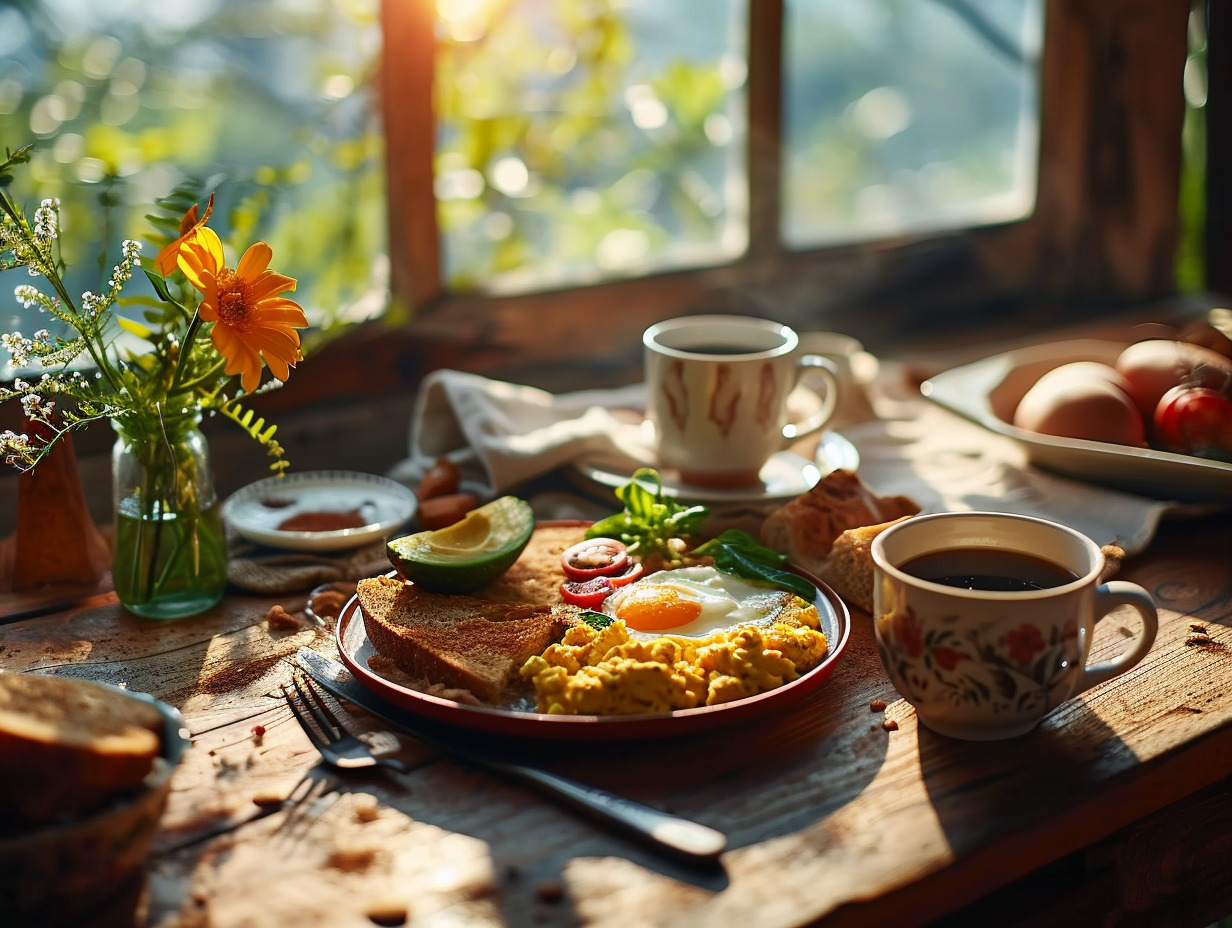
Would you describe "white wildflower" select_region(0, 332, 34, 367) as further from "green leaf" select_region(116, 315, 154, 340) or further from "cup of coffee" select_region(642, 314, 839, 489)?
"cup of coffee" select_region(642, 314, 839, 489)

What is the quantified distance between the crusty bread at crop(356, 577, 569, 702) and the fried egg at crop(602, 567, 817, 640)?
7cm

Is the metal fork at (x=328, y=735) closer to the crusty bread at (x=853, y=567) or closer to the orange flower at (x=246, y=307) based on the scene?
the orange flower at (x=246, y=307)

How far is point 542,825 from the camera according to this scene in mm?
882

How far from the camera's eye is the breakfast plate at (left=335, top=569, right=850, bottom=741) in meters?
0.93

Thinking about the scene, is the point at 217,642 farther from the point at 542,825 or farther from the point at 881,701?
the point at 881,701

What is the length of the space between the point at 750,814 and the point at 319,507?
714 mm

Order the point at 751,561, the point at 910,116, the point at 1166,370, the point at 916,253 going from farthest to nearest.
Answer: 1. the point at 910,116
2. the point at 916,253
3. the point at 1166,370
4. the point at 751,561

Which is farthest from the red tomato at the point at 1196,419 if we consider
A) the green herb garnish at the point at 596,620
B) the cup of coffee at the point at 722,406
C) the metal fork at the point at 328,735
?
the metal fork at the point at 328,735

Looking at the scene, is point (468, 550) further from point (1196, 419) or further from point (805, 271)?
point (805, 271)

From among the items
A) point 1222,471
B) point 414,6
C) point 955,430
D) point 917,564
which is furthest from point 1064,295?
point 917,564

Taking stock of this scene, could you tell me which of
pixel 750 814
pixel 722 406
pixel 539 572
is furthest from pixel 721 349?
pixel 750 814

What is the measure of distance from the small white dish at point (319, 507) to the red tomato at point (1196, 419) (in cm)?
92

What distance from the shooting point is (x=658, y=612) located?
1094mm

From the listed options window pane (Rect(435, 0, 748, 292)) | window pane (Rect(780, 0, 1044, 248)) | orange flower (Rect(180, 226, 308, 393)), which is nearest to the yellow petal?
orange flower (Rect(180, 226, 308, 393))
